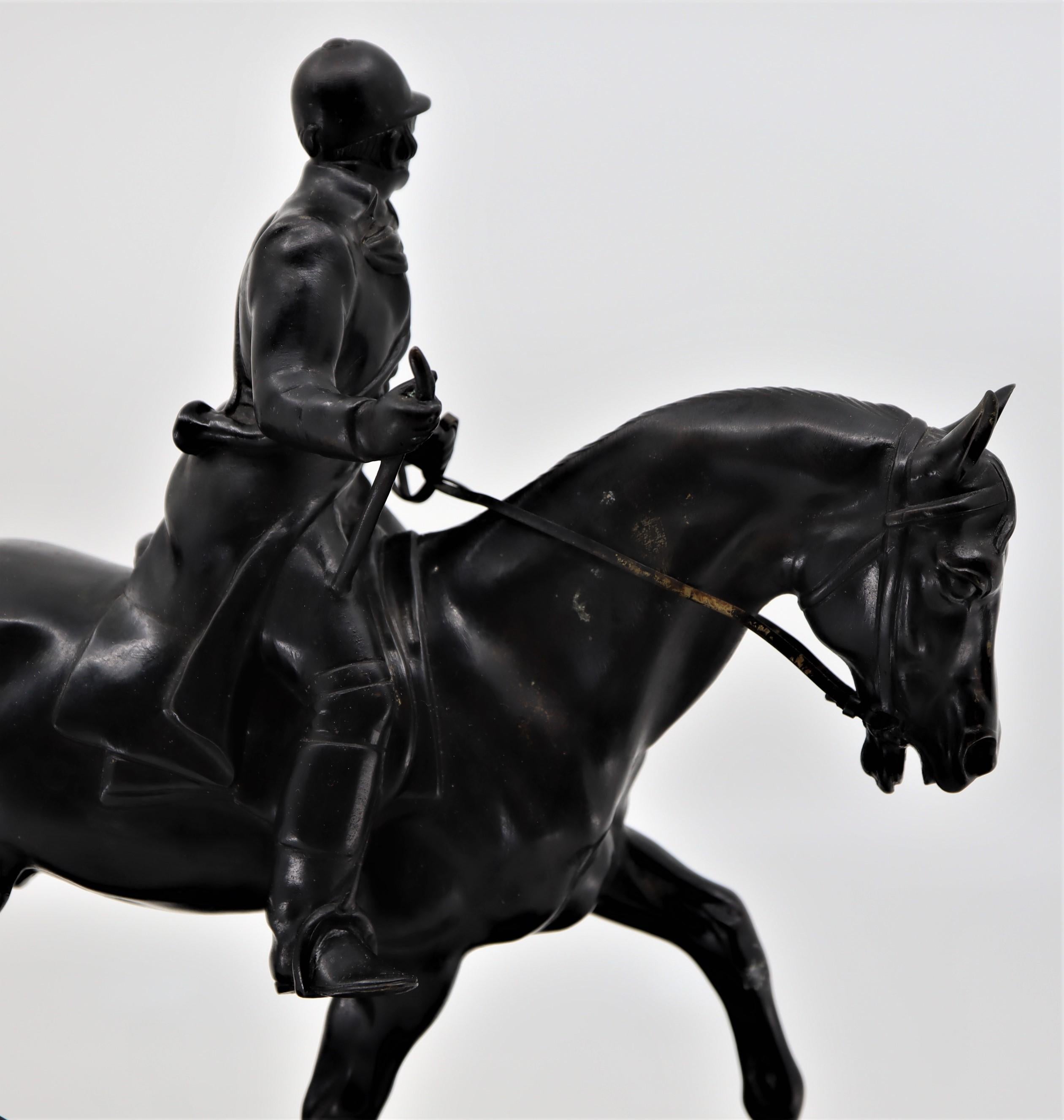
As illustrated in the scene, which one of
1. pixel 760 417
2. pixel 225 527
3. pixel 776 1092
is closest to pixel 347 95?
pixel 225 527

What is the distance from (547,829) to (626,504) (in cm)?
61

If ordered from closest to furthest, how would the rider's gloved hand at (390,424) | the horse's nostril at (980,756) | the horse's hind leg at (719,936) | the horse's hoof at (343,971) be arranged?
1. the rider's gloved hand at (390,424)
2. the horse's hoof at (343,971)
3. the horse's nostril at (980,756)
4. the horse's hind leg at (719,936)

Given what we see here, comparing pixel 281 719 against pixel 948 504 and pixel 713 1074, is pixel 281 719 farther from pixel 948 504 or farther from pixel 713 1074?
pixel 713 1074

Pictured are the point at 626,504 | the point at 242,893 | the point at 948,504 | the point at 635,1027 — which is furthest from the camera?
the point at 635,1027

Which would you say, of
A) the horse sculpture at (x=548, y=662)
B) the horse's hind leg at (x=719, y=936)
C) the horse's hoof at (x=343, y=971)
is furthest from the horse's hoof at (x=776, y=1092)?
the horse's hoof at (x=343, y=971)

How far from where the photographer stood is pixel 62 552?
342 cm

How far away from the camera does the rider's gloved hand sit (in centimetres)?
274

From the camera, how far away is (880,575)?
2955 millimetres

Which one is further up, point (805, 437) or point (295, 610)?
point (805, 437)

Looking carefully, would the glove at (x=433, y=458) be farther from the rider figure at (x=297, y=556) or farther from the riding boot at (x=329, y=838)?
the riding boot at (x=329, y=838)

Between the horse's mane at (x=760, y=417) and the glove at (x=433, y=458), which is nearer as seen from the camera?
the horse's mane at (x=760, y=417)

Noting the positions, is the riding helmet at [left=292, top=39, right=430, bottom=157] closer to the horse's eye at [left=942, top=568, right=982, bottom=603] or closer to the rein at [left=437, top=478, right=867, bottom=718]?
the rein at [left=437, top=478, right=867, bottom=718]

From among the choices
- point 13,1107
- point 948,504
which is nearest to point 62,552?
point 13,1107

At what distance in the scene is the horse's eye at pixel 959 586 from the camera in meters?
2.92
